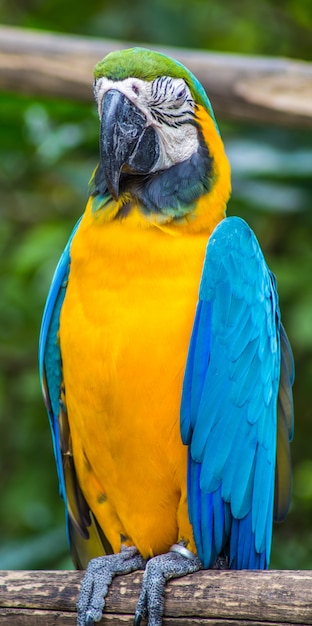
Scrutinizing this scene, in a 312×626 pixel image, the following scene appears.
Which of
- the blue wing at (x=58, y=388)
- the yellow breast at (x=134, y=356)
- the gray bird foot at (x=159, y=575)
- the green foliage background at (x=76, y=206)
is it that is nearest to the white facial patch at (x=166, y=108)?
the yellow breast at (x=134, y=356)

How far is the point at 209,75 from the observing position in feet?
7.33

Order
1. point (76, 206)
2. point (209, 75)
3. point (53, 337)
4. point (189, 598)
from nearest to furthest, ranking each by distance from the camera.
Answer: point (189, 598), point (53, 337), point (209, 75), point (76, 206)

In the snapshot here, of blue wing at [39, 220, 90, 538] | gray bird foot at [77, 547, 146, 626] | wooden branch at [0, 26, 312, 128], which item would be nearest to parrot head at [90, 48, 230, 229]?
blue wing at [39, 220, 90, 538]

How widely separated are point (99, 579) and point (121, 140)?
85cm

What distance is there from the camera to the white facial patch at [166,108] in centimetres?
156

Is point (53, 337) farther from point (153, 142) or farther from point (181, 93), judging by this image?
point (181, 93)

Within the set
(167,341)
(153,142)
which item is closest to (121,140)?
(153,142)

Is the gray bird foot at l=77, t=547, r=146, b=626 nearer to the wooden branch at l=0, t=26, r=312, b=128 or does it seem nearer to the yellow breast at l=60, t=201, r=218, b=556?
the yellow breast at l=60, t=201, r=218, b=556

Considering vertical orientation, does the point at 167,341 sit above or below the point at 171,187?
below

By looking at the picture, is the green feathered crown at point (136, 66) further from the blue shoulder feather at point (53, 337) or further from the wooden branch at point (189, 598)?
the wooden branch at point (189, 598)

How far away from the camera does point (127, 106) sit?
1.55 m

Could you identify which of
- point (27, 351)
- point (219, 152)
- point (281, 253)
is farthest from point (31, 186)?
point (219, 152)

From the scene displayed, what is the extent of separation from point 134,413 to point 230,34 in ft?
7.52

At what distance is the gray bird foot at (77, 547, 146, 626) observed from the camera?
5.01ft
